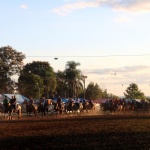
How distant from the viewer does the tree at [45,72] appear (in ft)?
380

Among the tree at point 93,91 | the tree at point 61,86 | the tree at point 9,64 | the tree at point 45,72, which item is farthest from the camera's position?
the tree at point 93,91

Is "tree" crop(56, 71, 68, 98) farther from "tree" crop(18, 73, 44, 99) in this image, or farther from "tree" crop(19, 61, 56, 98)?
"tree" crop(18, 73, 44, 99)

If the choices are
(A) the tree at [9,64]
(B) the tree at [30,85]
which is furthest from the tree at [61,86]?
(A) the tree at [9,64]

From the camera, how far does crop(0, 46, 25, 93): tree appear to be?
97.6 m

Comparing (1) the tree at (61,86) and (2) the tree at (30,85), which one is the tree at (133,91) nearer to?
(1) the tree at (61,86)

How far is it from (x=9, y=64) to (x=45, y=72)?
2233 cm

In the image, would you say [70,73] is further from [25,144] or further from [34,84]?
[25,144]

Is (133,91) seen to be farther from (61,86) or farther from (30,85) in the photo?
(30,85)

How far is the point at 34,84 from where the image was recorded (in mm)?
105188

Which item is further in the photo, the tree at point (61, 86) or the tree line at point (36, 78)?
the tree at point (61, 86)

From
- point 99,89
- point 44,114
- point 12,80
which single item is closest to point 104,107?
point 44,114

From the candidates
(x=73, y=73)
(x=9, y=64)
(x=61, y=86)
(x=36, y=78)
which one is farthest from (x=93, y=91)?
(x=9, y=64)

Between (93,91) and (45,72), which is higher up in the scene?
(45,72)

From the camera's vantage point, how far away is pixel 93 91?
15400 centimetres
